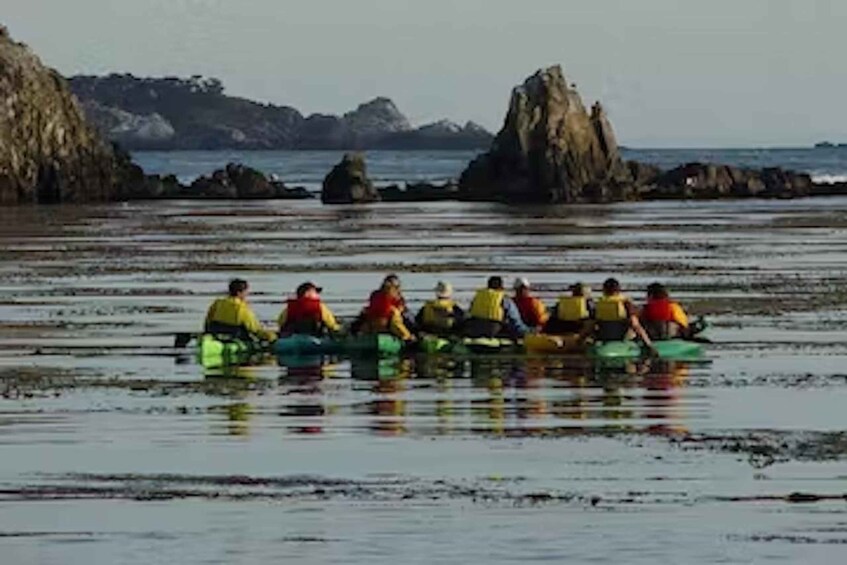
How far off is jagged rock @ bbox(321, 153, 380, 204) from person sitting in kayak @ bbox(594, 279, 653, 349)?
95.8 meters

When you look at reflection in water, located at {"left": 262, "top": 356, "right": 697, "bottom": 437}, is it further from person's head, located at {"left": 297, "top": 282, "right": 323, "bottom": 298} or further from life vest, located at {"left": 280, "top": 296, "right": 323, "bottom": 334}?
person's head, located at {"left": 297, "top": 282, "right": 323, "bottom": 298}

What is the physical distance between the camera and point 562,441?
3316 cm

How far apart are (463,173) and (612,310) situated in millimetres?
104077

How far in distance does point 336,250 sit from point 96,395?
46.6 m

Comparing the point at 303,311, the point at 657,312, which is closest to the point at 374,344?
the point at 303,311

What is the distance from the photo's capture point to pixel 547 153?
143000 millimetres

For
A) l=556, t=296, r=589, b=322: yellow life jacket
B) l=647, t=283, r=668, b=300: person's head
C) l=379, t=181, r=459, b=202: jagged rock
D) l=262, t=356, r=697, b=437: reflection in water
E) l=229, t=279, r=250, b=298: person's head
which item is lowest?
l=262, t=356, r=697, b=437: reflection in water

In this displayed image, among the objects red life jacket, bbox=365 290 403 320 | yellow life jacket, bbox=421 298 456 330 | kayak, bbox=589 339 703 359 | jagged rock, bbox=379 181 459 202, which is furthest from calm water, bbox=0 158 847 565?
jagged rock, bbox=379 181 459 202

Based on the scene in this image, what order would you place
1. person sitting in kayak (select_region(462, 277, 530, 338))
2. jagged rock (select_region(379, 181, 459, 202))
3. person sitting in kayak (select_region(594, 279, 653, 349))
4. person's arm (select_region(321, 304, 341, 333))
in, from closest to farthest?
1. person sitting in kayak (select_region(594, 279, 653, 349))
2. person sitting in kayak (select_region(462, 277, 530, 338))
3. person's arm (select_region(321, 304, 341, 333))
4. jagged rock (select_region(379, 181, 459, 202))

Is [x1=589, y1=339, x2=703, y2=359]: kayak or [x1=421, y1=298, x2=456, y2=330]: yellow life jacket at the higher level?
[x1=421, y1=298, x2=456, y2=330]: yellow life jacket

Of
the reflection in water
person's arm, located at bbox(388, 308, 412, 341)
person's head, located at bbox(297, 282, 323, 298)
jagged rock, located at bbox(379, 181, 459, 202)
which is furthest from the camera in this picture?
jagged rock, located at bbox(379, 181, 459, 202)

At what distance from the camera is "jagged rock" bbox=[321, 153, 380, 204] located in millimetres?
142875

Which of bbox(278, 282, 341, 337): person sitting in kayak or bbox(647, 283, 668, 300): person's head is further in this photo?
bbox(647, 283, 668, 300): person's head

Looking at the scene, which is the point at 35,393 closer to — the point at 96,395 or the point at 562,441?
the point at 96,395
